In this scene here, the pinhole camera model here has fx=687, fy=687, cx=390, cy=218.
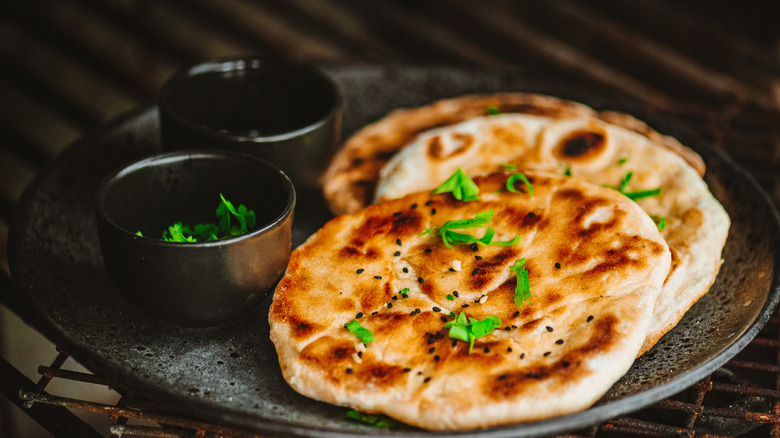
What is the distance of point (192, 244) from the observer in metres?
2.01

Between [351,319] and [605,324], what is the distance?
29.6 inches

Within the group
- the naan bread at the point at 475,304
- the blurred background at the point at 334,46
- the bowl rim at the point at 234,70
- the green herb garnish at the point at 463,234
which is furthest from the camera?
the blurred background at the point at 334,46

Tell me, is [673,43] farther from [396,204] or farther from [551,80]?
[396,204]

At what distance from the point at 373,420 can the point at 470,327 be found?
389mm

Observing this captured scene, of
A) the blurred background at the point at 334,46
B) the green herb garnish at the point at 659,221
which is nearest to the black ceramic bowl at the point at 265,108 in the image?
the green herb garnish at the point at 659,221

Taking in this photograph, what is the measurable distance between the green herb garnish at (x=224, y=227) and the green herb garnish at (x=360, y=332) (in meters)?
0.54

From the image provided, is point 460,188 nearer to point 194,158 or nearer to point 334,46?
point 194,158

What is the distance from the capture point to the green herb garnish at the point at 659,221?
8.19 ft

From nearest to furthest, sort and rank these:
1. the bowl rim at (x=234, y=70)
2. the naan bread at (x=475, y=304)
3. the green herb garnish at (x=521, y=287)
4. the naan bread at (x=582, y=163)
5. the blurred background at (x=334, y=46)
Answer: the naan bread at (x=475, y=304) → the green herb garnish at (x=521, y=287) → the naan bread at (x=582, y=163) → the bowl rim at (x=234, y=70) → the blurred background at (x=334, y=46)

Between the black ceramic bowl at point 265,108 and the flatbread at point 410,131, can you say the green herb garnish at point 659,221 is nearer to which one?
the flatbread at point 410,131

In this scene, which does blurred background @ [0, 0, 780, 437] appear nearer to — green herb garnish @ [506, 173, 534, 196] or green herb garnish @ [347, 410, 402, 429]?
green herb garnish @ [506, 173, 534, 196]

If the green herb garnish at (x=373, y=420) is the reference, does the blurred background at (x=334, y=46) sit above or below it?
below

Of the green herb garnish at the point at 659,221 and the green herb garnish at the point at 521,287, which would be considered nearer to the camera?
Result: the green herb garnish at the point at 521,287

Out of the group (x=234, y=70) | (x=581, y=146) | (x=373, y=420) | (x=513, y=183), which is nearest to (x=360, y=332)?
(x=373, y=420)
